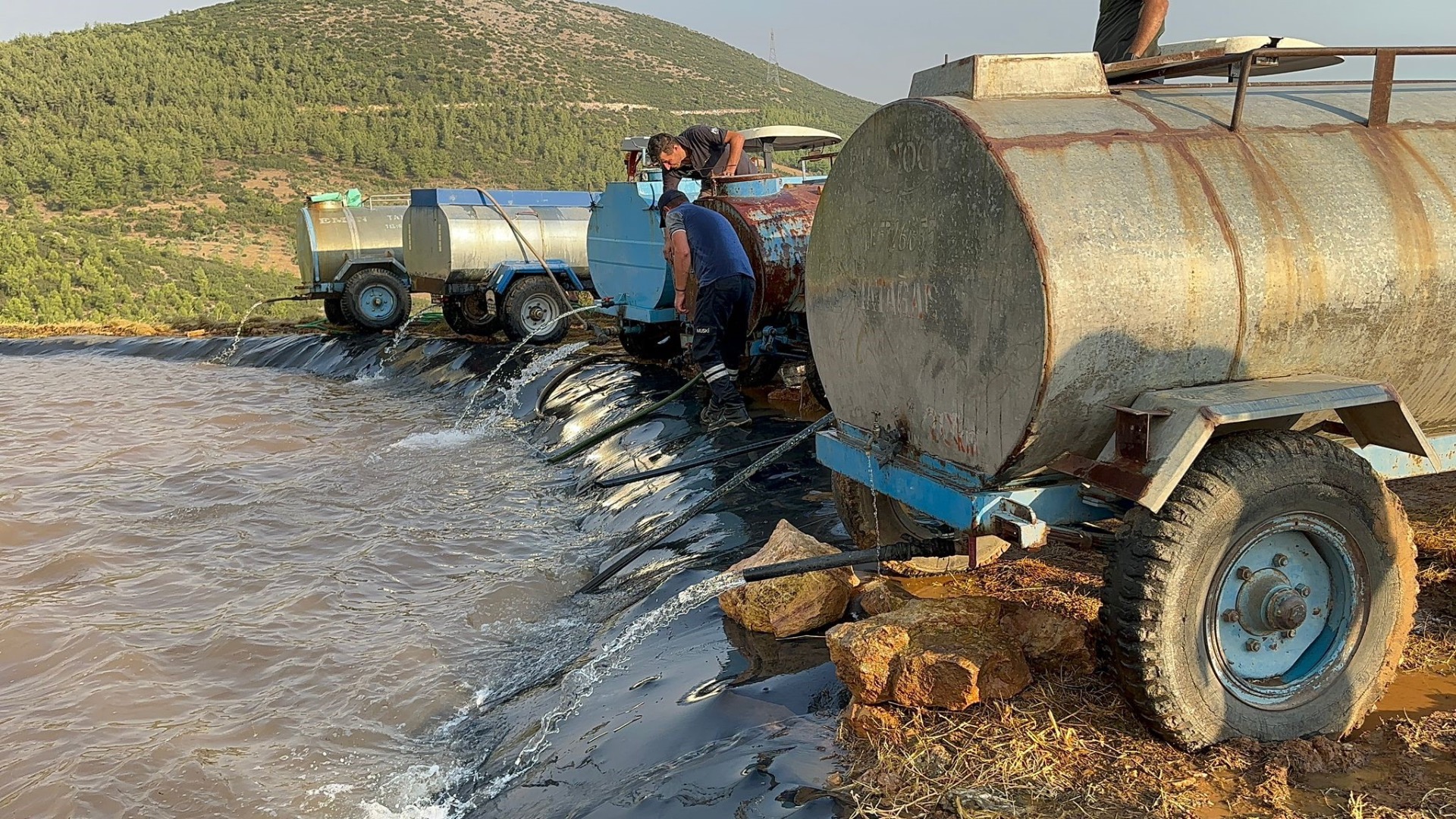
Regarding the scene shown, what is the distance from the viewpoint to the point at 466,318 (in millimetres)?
16781

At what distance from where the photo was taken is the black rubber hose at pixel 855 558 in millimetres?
4086

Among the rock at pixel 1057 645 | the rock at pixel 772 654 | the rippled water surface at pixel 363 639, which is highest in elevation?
the rock at pixel 1057 645

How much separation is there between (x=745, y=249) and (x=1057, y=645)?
20.4 ft

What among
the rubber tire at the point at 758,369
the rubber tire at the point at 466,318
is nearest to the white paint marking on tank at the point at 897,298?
the rubber tire at the point at 758,369

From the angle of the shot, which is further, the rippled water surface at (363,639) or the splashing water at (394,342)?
the splashing water at (394,342)

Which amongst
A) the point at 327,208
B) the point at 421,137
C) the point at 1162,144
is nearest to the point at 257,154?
the point at 421,137

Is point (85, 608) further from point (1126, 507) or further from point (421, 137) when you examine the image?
point (421, 137)

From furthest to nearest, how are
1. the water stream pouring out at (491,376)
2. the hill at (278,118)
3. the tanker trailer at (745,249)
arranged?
1. the hill at (278,118)
2. the water stream pouring out at (491,376)
3. the tanker trailer at (745,249)

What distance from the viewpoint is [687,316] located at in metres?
9.91

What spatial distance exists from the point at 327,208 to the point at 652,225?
9760mm

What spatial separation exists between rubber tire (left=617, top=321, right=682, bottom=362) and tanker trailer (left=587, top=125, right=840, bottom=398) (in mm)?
11

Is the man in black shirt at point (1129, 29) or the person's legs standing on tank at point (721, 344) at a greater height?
the man in black shirt at point (1129, 29)

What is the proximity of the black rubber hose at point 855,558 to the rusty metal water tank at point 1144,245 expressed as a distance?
13.4 inches

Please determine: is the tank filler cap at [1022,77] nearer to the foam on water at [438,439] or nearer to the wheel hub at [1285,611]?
the wheel hub at [1285,611]
